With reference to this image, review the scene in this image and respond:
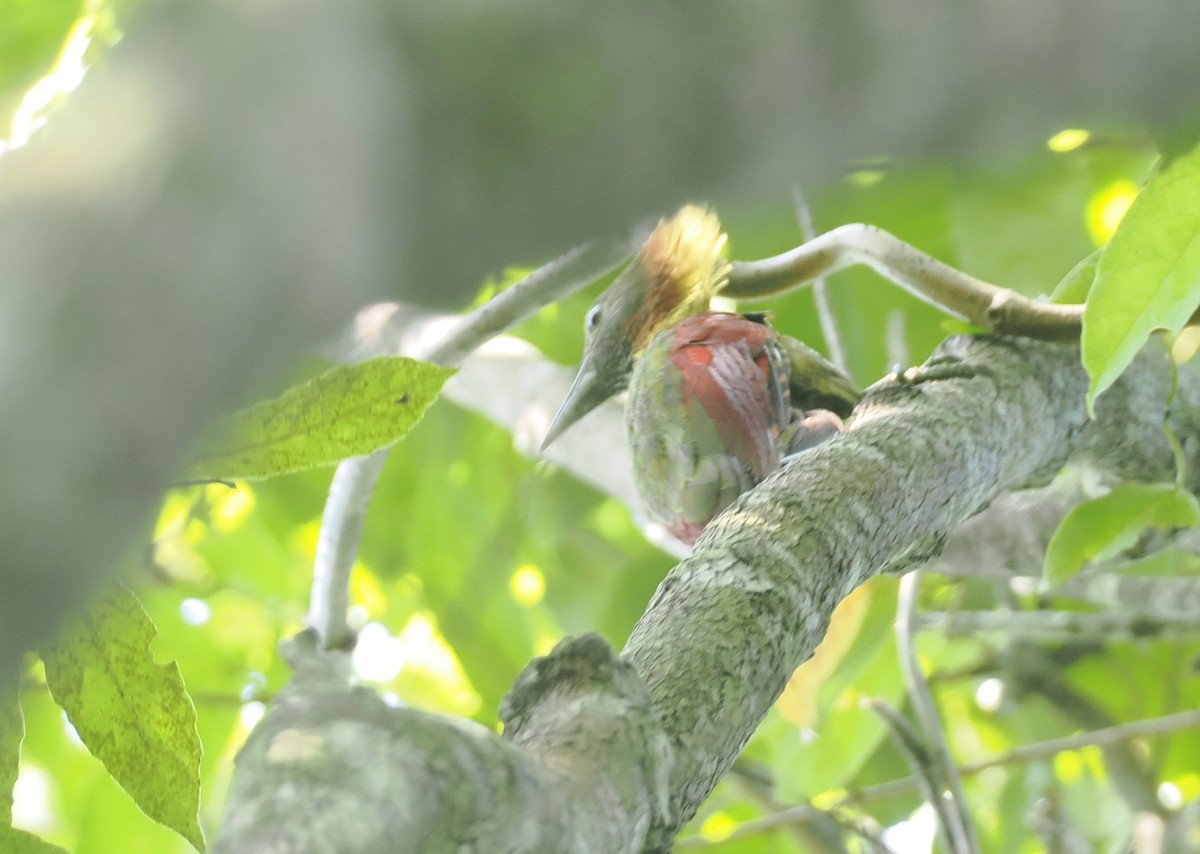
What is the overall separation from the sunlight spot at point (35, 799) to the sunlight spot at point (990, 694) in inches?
61.0

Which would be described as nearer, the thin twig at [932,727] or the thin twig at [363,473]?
the thin twig at [363,473]

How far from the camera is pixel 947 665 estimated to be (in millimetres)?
2000

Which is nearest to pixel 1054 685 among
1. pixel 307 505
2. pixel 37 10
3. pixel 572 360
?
pixel 572 360

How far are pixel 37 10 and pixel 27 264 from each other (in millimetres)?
1173

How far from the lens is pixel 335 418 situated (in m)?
0.72

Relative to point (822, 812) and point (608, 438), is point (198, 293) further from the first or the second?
point (822, 812)

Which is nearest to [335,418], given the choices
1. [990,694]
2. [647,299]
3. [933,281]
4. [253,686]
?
[933,281]

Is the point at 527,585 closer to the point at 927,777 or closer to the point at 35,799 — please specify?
the point at 35,799

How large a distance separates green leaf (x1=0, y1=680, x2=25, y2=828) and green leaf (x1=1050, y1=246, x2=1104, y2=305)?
87 cm

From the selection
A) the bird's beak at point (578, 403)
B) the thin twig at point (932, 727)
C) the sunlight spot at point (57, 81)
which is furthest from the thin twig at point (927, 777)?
the sunlight spot at point (57, 81)

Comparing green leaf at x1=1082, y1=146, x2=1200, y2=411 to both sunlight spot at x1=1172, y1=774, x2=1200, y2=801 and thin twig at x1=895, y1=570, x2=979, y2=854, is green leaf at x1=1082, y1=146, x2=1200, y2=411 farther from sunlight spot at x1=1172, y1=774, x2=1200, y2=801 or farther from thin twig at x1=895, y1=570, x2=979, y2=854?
sunlight spot at x1=1172, y1=774, x2=1200, y2=801

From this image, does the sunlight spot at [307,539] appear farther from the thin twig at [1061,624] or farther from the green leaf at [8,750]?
the green leaf at [8,750]

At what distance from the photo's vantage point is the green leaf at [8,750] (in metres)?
0.70

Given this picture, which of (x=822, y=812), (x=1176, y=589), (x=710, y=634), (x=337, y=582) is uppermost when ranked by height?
(x=710, y=634)
